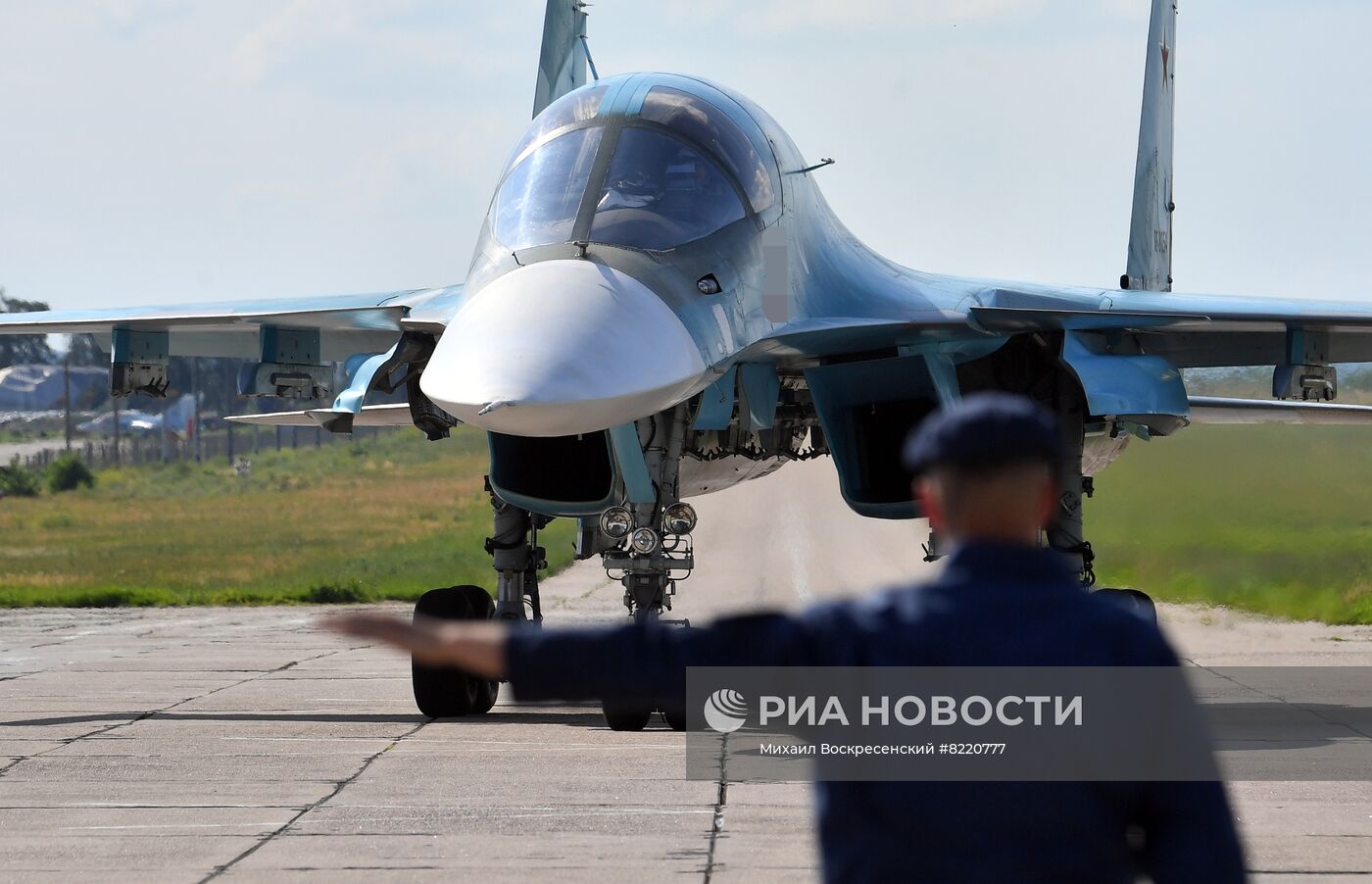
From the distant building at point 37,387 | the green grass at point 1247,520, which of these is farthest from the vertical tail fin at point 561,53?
the distant building at point 37,387

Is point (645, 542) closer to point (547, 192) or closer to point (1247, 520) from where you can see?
point (547, 192)

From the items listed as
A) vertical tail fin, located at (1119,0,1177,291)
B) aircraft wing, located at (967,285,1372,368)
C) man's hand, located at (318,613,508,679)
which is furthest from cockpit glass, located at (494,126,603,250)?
vertical tail fin, located at (1119,0,1177,291)

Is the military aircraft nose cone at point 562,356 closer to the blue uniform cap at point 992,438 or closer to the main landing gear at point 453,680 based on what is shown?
the main landing gear at point 453,680

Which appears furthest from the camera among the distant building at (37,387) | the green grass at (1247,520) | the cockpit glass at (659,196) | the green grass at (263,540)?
the distant building at (37,387)

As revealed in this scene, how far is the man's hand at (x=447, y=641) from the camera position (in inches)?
Result: 111

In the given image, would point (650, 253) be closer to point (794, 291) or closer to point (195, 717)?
point (794, 291)

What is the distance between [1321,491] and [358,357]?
1544 centimetres

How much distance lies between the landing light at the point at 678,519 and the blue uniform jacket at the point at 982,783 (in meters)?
6.72

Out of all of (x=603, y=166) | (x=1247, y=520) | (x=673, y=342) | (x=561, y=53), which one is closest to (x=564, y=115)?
(x=603, y=166)

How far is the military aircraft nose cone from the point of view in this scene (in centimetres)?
719

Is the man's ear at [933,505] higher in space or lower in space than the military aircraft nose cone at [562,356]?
higher

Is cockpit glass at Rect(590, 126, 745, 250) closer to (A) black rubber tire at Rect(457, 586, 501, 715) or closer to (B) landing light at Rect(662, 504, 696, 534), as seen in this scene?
(B) landing light at Rect(662, 504, 696, 534)

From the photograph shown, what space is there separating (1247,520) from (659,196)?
15.3 m

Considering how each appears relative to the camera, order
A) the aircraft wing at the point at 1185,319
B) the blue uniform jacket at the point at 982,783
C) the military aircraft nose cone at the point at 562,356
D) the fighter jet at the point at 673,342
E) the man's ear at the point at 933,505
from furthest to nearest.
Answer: the aircraft wing at the point at 1185,319
the fighter jet at the point at 673,342
the military aircraft nose cone at the point at 562,356
the man's ear at the point at 933,505
the blue uniform jacket at the point at 982,783
